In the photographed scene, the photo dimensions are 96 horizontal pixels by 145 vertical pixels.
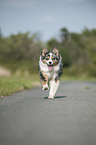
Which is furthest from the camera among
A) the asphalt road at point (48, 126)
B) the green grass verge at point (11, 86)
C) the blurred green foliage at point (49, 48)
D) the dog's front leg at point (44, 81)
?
the blurred green foliage at point (49, 48)

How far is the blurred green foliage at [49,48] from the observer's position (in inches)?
1740

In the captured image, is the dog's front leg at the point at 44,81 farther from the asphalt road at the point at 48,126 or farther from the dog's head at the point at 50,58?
the asphalt road at the point at 48,126

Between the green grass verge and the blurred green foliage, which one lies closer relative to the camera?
the green grass verge

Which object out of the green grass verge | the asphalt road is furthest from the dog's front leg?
the green grass verge

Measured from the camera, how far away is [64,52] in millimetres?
48125

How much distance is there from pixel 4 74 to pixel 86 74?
17.5m

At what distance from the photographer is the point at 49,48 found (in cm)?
4934

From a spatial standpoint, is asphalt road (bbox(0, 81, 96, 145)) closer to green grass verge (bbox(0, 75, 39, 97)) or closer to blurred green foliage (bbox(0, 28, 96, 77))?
green grass verge (bbox(0, 75, 39, 97))

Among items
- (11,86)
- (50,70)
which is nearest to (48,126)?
(50,70)

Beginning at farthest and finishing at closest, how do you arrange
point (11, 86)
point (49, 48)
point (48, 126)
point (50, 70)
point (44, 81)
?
point (49, 48), point (11, 86), point (44, 81), point (50, 70), point (48, 126)

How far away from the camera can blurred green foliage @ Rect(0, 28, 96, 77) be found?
4420 cm

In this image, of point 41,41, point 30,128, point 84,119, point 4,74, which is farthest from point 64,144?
point 41,41

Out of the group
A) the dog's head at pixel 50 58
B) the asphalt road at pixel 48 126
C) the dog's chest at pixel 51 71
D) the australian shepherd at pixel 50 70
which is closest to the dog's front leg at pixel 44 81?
the australian shepherd at pixel 50 70

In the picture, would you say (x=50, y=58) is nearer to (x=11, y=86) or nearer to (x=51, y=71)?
(x=51, y=71)
